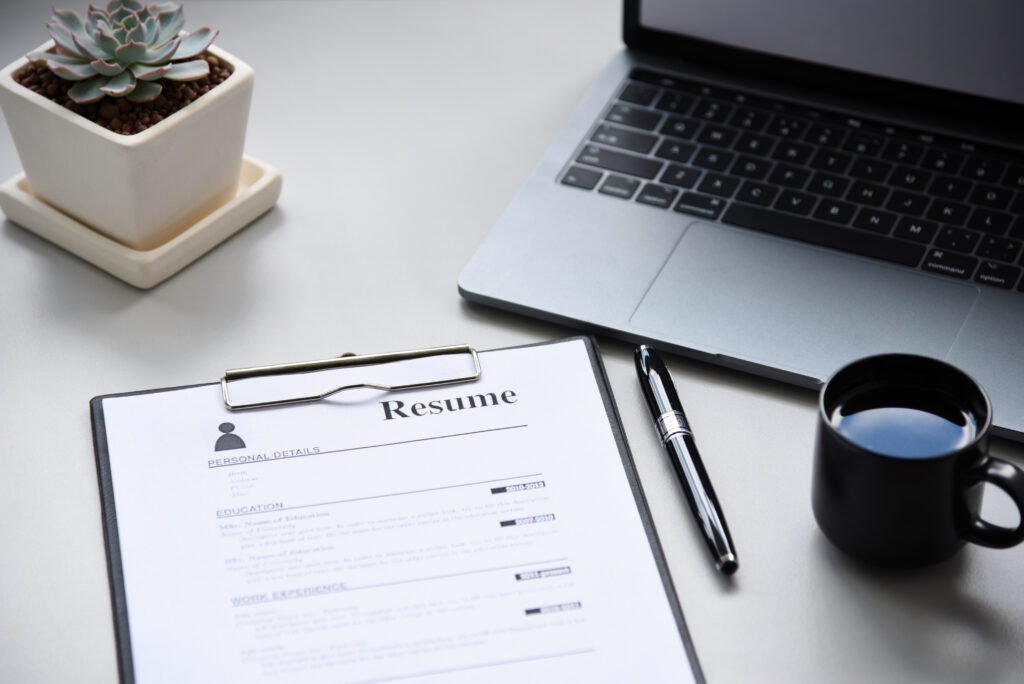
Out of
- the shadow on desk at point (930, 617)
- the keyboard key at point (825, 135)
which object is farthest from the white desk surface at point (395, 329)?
the keyboard key at point (825, 135)

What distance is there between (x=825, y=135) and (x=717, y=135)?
8cm

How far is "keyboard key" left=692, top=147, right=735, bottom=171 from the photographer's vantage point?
0.87m

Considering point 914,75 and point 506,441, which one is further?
point 914,75

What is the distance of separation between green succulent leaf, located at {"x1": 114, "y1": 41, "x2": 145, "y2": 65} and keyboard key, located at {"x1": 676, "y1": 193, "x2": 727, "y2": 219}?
1.30 ft

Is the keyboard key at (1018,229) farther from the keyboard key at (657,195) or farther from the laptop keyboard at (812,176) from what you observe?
the keyboard key at (657,195)

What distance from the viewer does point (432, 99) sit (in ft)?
3.21

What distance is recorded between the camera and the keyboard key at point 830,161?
2.82ft

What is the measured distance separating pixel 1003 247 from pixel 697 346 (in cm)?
24

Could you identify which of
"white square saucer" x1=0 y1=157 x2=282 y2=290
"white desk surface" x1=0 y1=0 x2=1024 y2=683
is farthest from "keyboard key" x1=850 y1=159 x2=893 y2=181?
"white square saucer" x1=0 y1=157 x2=282 y2=290

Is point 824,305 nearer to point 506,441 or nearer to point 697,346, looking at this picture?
point 697,346

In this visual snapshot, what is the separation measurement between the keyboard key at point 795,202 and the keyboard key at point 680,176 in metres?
0.07

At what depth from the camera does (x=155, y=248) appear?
81 cm

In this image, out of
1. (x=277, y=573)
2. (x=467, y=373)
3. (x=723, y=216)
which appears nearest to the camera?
(x=277, y=573)

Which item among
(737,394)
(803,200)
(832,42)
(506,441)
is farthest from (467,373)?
(832,42)
